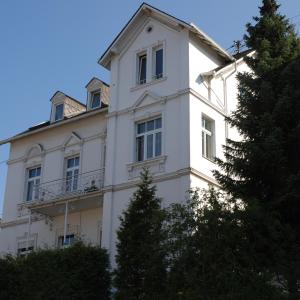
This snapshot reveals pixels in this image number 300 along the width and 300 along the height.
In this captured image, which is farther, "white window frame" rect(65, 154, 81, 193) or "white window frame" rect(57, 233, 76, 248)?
"white window frame" rect(65, 154, 81, 193)

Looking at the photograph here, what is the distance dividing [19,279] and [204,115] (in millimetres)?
9638

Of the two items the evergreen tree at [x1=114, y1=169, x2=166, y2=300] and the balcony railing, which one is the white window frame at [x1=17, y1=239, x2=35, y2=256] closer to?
the balcony railing

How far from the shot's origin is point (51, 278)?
69.4ft

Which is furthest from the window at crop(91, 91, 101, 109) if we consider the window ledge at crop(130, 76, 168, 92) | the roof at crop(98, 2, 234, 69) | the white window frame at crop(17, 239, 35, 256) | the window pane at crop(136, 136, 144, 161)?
the white window frame at crop(17, 239, 35, 256)

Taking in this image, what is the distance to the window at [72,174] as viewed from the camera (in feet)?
88.4

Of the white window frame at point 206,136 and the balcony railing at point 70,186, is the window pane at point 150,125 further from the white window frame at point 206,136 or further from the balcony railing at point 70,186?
the balcony railing at point 70,186

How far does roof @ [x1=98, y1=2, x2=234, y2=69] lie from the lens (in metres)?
24.1

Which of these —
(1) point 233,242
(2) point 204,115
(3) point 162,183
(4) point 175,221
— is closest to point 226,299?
(1) point 233,242

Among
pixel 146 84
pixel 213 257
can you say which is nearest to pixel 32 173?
pixel 146 84

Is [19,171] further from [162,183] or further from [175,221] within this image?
[175,221]

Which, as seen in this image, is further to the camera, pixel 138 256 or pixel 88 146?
pixel 88 146

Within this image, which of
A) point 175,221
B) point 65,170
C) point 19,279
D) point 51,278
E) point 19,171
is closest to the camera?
point 175,221

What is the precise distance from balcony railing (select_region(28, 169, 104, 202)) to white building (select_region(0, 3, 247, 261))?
0.21 feet

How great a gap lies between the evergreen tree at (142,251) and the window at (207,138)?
3709 mm
